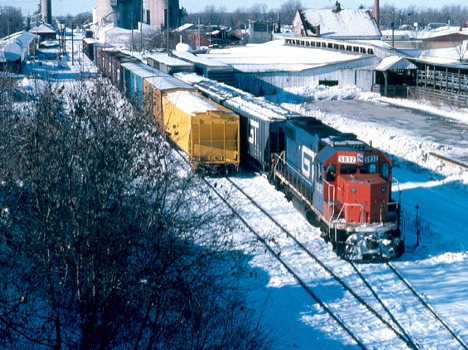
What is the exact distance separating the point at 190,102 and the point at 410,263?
39.7ft

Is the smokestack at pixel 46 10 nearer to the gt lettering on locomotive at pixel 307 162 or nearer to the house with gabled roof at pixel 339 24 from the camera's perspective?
the house with gabled roof at pixel 339 24

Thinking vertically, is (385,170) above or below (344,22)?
below

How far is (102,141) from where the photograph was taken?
30.0 feet

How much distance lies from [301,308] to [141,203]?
631cm

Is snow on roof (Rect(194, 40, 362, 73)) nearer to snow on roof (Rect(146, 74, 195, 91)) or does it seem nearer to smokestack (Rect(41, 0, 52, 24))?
snow on roof (Rect(146, 74, 195, 91))

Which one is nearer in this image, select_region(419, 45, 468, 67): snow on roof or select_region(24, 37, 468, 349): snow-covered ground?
select_region(24, 37, 468, 349): snow-covered ground

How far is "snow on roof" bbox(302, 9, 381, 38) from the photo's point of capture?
79.9 m

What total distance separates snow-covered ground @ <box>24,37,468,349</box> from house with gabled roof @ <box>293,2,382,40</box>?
5193cm

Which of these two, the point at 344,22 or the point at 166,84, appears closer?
the point at 166,84

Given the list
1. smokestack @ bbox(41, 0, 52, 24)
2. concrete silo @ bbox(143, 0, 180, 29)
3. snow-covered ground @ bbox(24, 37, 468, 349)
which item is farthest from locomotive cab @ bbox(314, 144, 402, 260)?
smokestack @ bbox(41, 0, 52, 24)

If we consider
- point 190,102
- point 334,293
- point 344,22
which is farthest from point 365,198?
point 344,22

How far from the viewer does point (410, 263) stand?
54.9ft

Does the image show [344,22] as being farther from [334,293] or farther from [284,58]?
[334,293]

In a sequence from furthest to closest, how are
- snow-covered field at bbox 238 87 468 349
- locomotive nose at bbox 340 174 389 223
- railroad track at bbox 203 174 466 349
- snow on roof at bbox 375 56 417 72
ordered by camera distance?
snow on roof at bbox 375 56 417 72, locomotive nose at bbox 340 174 389 223, snow-covered field at bbox 238 87 468 349, railroad track at bbox 203 174 466 349
